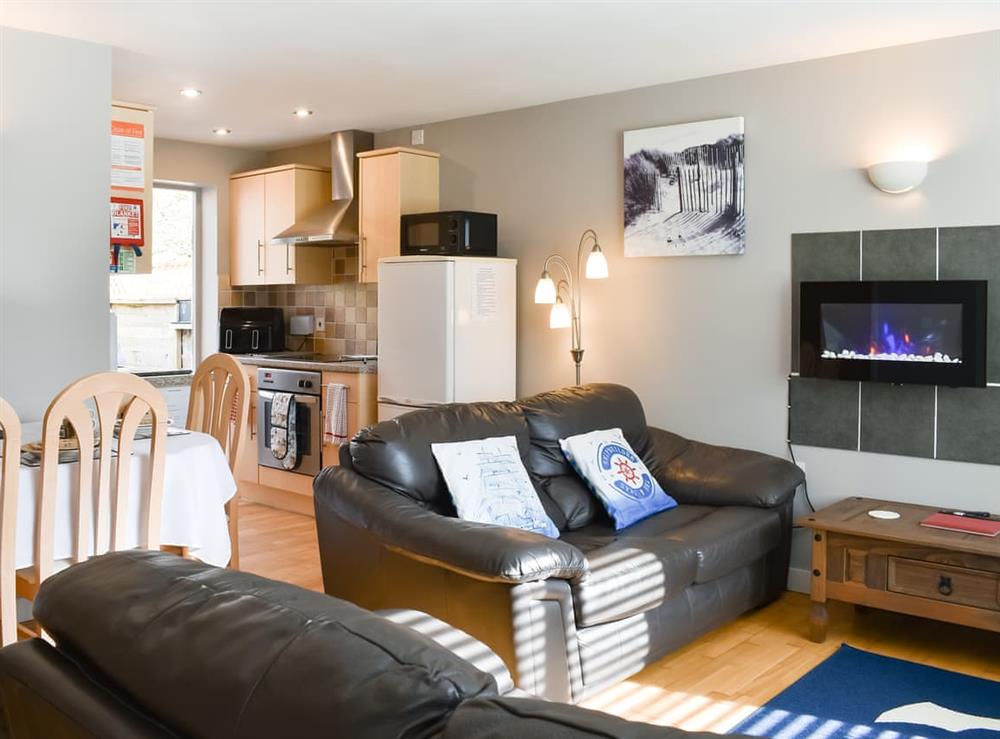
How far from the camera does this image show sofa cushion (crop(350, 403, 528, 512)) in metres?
3.58

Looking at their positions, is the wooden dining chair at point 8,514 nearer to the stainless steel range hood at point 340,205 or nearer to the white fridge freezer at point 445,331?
the white fridge freezer at point 445,331

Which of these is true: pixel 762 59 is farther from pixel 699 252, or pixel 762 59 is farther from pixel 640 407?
pixel 640 407

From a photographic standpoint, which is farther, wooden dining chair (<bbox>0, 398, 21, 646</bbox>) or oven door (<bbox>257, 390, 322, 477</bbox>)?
oven door (<bbox>257, 390, 322, 477</bbox>)

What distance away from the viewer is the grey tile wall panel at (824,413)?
14.3ft

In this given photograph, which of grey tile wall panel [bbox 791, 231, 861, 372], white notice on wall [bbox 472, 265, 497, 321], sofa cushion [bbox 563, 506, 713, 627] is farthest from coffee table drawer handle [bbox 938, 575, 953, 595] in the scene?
white notice on wall [bbox 472, 265, 497, 321]

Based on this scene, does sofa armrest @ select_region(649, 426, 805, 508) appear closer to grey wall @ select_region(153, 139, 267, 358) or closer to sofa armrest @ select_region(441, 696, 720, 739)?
sofa armrest @ select_region(441, 696, 720, 739)

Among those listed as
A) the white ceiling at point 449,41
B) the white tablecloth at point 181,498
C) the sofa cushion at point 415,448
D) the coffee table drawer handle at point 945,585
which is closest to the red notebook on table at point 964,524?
the coffee table drawer handle at point 945,585

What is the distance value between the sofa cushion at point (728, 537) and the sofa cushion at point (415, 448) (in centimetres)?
92

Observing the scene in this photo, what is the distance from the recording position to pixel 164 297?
22.9ft

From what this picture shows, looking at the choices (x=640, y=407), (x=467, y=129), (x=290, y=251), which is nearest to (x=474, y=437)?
(x=640, y=407)

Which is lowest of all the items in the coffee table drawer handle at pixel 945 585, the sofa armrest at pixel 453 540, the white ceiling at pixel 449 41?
the coffee table drawer handle at pixel 945 585

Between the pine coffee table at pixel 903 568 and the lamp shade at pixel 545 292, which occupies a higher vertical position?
the lamp shade at pixel 545 292

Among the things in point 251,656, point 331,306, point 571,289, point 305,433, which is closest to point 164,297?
point 331,306

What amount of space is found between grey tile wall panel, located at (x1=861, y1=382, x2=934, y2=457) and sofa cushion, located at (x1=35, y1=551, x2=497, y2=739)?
3660 millimetres
